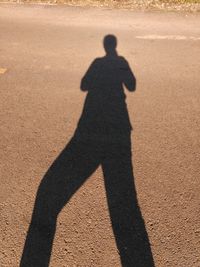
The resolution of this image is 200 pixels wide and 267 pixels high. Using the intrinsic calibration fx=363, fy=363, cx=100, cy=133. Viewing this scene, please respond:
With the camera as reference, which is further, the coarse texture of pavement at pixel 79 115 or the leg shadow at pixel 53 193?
the coarse texture of pavement at pixel 79 115

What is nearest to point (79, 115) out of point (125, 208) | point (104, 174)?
point (104, 174)

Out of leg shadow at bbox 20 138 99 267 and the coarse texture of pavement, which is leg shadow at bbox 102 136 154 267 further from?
leg shadow at bbox 20 138 99 267

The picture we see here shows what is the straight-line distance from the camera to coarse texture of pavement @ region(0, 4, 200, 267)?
422 cm

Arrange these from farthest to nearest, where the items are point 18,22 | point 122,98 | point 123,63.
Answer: point 18,22 → point 123,63 → point 122,98

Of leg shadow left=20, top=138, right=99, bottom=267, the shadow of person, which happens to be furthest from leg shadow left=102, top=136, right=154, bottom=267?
leg shadow left=20, top=138, right=99, bottom=267

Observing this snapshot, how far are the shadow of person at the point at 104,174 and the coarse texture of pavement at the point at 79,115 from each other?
0.31 ft

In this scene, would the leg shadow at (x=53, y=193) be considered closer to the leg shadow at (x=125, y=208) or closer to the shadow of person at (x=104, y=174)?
the shadow of person at (x=104, y=174)

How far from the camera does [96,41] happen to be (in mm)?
9594

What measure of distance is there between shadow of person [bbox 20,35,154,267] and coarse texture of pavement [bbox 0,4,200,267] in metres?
0.09

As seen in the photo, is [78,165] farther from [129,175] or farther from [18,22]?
[18,22]

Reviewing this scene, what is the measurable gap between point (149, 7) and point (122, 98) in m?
6.32

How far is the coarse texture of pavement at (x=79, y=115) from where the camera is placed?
422 cm

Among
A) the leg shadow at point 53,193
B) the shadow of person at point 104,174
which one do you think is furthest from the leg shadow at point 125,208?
the leg shadow at point 53,193

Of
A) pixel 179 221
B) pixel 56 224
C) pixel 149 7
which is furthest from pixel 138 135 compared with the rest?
pixel 149 7
